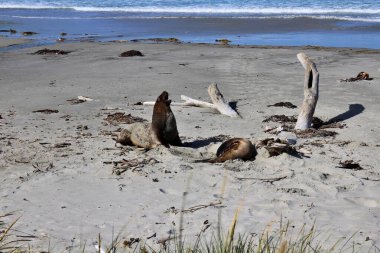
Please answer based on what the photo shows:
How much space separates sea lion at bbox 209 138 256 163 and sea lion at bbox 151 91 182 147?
0.80m

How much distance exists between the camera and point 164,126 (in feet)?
24.8

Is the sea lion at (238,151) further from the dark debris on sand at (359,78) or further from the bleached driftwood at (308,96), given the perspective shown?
the dark debris on sand at (359,78)

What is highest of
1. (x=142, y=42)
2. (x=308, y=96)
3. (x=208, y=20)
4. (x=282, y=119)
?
(x=308, y=96)

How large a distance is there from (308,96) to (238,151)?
2461mm

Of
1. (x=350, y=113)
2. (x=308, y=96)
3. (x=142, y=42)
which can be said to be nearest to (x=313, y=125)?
(x=308, y=96)

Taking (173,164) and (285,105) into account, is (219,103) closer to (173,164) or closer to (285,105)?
(285,105)

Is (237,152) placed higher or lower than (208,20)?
lower

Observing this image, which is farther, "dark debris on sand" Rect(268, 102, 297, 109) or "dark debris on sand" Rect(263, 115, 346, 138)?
"dark debris on sand" Rect(268, 102, 297, 109)

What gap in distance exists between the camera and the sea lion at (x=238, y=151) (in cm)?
Answer: 693

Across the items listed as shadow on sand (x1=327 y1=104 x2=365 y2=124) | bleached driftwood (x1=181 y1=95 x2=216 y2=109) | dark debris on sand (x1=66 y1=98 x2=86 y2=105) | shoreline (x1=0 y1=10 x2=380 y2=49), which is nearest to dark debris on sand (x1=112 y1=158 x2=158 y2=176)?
bleached driftwood (x1=181 y1=95 x2=216 y2=109)

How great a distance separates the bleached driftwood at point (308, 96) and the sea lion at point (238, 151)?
2.00 meters

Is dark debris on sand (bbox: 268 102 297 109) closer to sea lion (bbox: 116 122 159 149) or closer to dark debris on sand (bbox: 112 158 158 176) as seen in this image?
A: sea lion (bbox: 116 122 159 149)

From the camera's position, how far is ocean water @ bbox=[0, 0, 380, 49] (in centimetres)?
2277

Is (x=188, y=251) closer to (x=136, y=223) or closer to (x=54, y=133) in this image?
(x=136, y=223)
